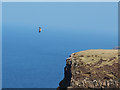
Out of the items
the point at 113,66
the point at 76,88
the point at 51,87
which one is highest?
the point at 113,66

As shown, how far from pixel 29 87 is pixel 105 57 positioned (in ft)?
495

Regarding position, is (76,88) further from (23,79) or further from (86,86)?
(23,79)

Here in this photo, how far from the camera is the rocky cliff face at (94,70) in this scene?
689 inches

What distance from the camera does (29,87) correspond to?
167 metres

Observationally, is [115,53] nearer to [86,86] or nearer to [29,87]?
[86,86]

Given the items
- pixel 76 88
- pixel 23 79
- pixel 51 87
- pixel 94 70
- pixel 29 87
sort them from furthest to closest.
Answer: pixel 23 79, pixel 51 87, pixel 29 87, pixel 94 70, pixel 76 88

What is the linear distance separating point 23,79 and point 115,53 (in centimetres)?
17604

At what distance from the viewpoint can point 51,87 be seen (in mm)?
180500

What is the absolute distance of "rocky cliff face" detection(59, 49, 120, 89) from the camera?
17500mm

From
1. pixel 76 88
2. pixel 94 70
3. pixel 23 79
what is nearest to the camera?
pixel 76 88

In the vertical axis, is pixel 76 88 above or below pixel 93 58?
below

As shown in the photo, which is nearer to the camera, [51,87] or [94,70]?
[94,70]

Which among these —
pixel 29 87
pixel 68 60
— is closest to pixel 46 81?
pixel 29 87

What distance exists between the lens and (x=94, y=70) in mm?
19750
